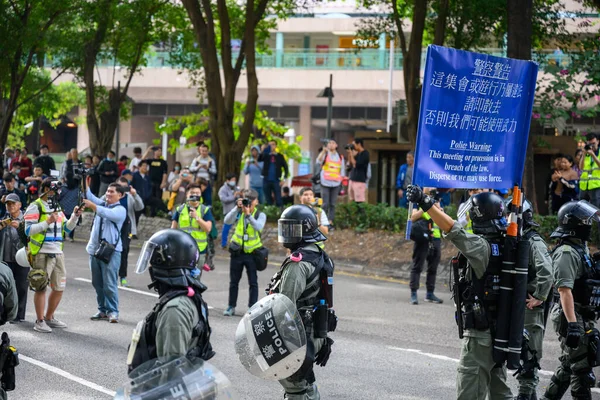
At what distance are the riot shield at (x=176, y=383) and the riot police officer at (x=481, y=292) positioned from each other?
2.22 metres

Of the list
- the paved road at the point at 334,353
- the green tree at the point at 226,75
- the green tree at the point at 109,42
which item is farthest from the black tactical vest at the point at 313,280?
the green tree at the point at 109,42

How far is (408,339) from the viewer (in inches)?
466

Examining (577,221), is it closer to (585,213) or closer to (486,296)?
(585,213)

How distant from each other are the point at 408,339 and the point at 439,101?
219 inches

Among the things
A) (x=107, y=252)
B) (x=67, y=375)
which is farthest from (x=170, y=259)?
(x=107, y=252)

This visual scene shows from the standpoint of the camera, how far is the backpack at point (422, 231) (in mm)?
14469

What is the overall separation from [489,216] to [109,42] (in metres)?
27.3

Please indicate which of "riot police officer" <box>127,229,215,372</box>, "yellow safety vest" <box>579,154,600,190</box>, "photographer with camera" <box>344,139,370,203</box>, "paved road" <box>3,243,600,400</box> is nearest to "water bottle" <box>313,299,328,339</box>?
"riot police officer" <box>127,229,215,372</box>

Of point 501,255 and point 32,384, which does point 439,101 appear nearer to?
point 501,255

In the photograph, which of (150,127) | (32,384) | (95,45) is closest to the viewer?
(32,384)

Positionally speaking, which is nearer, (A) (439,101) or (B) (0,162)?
(A) (439,101)

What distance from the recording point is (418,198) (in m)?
6.25

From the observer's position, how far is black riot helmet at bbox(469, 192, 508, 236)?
6855 millimetres

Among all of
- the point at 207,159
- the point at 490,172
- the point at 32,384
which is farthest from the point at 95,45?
the point at 490,172
